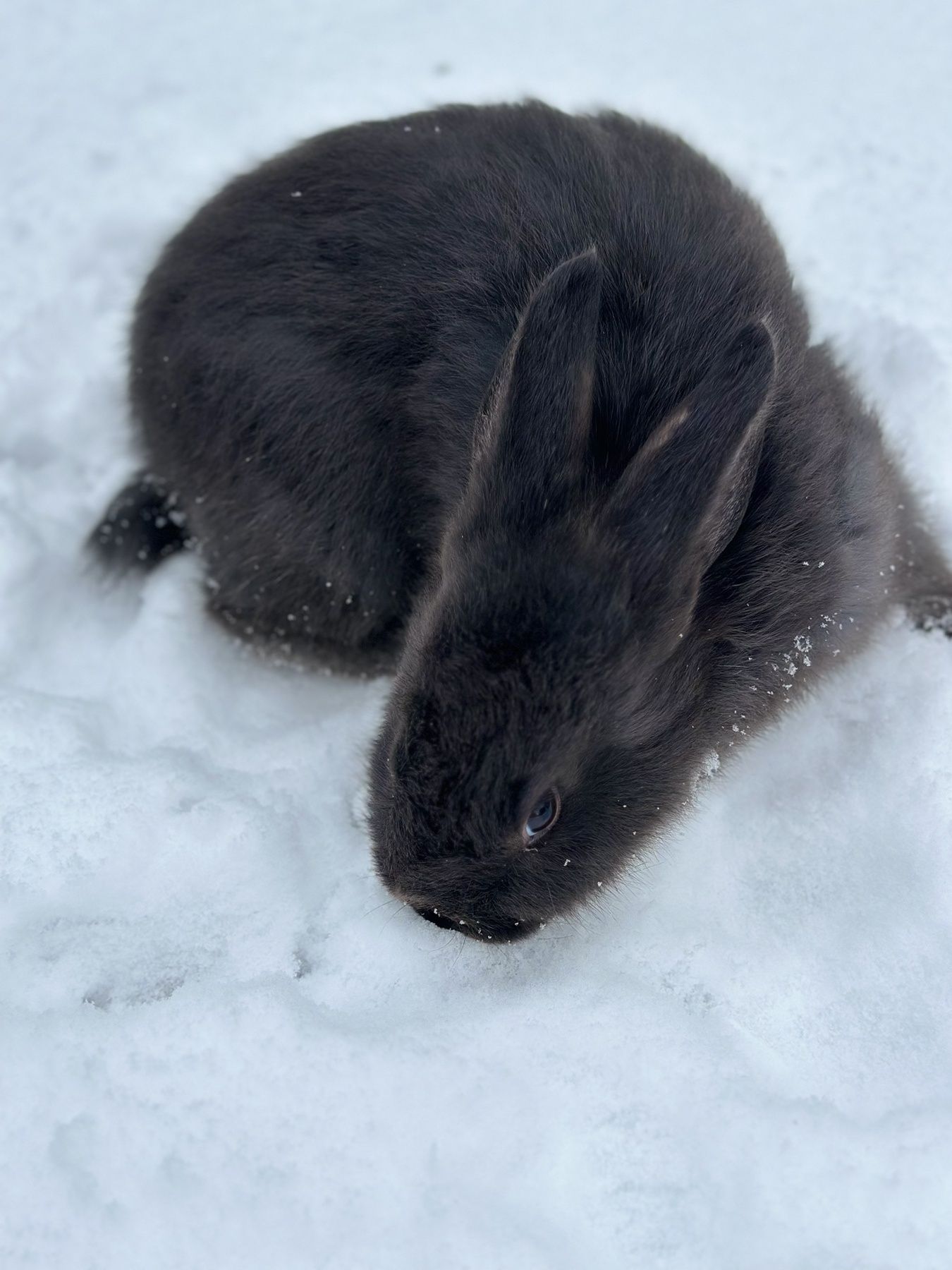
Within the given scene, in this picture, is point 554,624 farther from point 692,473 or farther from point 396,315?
point 396,315

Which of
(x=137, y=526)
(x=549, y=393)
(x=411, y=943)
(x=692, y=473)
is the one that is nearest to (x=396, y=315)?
(x=549, y=393)

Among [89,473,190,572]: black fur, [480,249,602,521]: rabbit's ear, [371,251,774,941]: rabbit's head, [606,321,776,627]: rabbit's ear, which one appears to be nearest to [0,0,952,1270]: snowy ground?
[89,473,190,572]: black fur

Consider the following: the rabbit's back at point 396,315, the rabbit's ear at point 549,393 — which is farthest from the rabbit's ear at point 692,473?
the rabbit's back at point 396,315

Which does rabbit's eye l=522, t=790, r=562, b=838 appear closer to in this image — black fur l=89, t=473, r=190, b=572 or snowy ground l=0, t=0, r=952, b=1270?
snowy ground l=0, t=0, r=952, b=1270

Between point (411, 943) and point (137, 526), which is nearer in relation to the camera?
point (411, 943)

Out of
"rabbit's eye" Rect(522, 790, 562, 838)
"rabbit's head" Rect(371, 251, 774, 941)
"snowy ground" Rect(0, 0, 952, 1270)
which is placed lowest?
"snowy ground" Rect(0, 0, 952, 1270)

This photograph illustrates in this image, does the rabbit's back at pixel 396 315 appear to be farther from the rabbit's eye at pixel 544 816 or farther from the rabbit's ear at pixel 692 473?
the rabbit's eye at pixel 544 816

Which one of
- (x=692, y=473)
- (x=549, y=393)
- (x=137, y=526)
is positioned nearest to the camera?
(x=692, y=473)

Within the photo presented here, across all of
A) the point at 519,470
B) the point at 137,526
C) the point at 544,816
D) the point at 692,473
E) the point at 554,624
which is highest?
the point at 692,473
